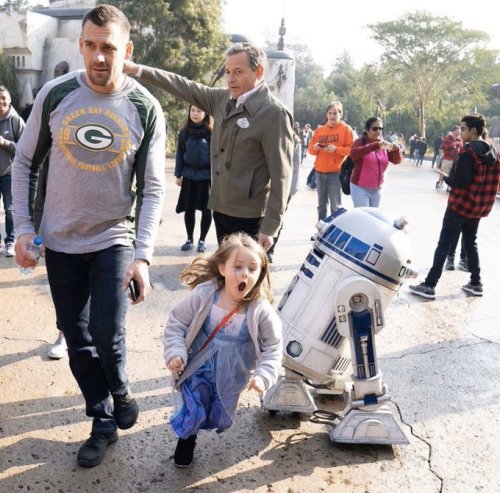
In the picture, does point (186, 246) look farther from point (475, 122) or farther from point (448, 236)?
point (475, 122)

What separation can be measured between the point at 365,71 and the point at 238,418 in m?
51.5

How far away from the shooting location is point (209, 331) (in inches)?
102

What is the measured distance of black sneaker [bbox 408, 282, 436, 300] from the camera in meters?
5.63

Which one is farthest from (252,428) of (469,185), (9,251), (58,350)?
(9,251)

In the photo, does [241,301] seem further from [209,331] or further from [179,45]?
[179,45]

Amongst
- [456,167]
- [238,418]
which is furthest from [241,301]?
[456,167]

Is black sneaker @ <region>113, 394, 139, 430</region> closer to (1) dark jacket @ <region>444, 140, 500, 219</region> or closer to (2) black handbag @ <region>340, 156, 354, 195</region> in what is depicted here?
(1) dark jacket @ <region>444, 140, 500, 219</region>

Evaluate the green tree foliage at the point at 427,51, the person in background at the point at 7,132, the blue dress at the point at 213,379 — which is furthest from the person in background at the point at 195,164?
the green tree foliage at the point at 427,51

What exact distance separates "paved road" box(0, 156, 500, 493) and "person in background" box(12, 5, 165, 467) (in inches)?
8.9

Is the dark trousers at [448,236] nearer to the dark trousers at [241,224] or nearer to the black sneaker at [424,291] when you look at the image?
the black sneaker at [424,291]

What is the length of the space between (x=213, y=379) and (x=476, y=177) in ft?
13.2

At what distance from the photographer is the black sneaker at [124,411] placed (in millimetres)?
2695

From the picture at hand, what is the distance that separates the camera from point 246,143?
10.7 ft

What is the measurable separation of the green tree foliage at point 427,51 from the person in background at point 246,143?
42687mm
